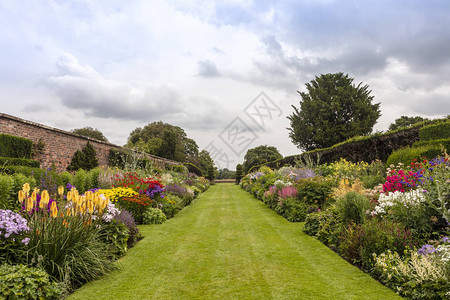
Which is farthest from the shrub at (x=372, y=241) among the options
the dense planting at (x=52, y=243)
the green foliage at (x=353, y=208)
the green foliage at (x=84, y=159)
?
the green foliage at (x=84, y=159)

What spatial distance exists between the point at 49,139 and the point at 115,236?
915cm

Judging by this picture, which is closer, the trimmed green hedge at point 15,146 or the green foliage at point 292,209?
the green foliage at point 292,209

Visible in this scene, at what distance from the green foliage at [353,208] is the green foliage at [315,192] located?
2950 millimetres

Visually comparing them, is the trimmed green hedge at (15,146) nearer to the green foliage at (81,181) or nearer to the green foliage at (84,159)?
the green foliage at (84,159)

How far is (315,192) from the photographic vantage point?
845 centimetres

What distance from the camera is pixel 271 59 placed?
9906 mm

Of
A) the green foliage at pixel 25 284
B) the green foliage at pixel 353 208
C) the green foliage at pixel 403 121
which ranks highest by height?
the green foliage at pixel 403 121

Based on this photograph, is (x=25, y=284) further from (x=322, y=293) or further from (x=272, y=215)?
(x=272, y=215)

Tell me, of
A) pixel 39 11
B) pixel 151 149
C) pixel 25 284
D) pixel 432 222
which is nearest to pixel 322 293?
pixel 432 222

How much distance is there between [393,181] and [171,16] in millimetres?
8439

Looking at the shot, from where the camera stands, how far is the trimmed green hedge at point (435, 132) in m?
8.02

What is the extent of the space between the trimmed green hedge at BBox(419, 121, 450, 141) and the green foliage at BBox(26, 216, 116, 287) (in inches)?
383

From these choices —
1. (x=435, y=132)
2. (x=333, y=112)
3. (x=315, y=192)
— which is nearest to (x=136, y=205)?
(x=315, y=192)

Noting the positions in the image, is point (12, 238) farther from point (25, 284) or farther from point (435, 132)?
point (435, 132)
